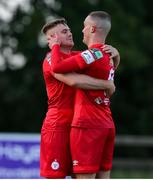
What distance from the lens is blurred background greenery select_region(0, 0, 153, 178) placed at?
27500 mm

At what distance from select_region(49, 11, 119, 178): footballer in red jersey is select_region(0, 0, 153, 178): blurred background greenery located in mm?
19570

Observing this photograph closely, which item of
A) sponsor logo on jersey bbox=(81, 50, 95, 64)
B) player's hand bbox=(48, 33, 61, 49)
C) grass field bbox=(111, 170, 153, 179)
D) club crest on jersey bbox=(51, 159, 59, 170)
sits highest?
player's hand bbox=(48, 33, 61, 49)

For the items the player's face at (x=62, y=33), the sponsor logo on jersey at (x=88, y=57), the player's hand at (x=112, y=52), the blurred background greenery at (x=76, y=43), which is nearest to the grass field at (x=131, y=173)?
the blurred background greenery at (x=76, y=43)

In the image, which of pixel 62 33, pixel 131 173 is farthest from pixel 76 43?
pixel 62 33

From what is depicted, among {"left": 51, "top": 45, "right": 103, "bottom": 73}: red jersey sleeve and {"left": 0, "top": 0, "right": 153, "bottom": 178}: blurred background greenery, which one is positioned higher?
{"left": 51, "top": 45, "right": 103, "bottom": 73}: red jersey sleeve

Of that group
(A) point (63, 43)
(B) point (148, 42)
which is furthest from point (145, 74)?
(A) point (63, 43)

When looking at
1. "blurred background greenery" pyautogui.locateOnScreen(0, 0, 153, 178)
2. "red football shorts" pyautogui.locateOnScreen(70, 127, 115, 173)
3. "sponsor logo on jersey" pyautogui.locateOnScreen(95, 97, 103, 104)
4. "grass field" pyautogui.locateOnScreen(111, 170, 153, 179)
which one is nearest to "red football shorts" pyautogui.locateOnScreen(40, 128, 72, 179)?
"red football shorts" pyautogui.locateOnScreen(70, 127, 115, 173)

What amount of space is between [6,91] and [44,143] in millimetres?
20481

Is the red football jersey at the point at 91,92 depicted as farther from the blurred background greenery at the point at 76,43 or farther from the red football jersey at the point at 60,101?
the blurred background greenery at the point at 76,43

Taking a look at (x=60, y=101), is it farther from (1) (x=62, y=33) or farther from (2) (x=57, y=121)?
(1) (x=62, y=33)

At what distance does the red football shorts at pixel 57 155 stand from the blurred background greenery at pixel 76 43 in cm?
1953

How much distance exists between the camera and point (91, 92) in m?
6.86

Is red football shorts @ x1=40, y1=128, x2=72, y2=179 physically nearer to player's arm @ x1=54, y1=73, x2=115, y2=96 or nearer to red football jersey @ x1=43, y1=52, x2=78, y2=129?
red football jersey @ x1=43, y1=52, x2=78, y2=129

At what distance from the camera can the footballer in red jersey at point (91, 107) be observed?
6.77 m
